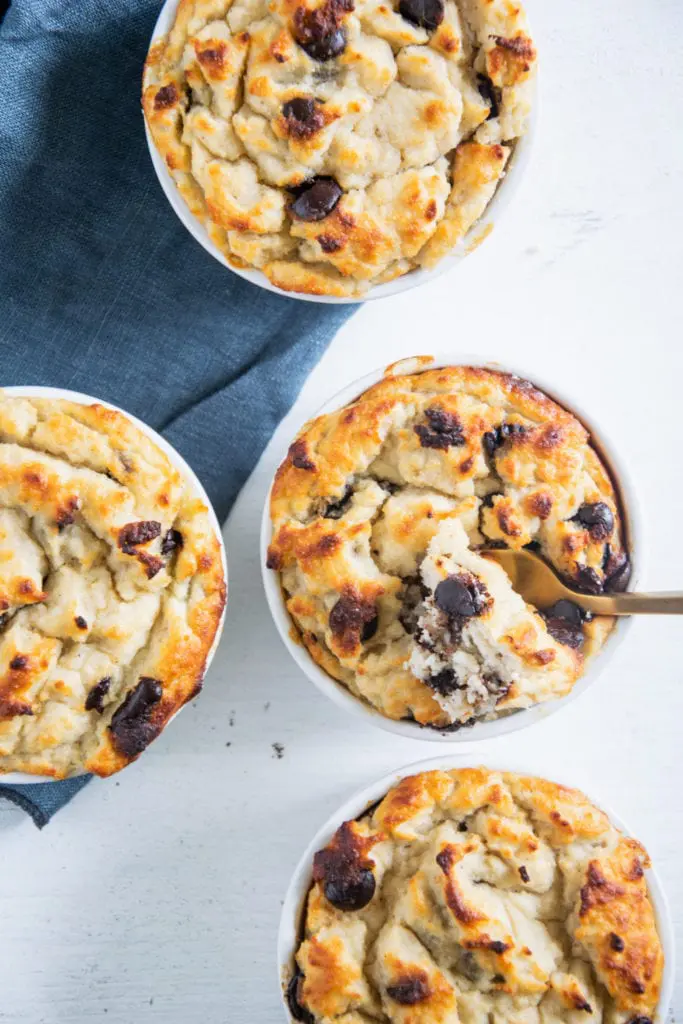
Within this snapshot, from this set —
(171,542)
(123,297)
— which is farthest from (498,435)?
(123,297)

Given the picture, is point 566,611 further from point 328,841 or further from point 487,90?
point 487,90

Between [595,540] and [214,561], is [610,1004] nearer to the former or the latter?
[595,540]

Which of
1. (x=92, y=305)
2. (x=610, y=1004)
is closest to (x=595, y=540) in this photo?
(x=610, y=1004)

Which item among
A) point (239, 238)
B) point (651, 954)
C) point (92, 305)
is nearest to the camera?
point (651, 954)

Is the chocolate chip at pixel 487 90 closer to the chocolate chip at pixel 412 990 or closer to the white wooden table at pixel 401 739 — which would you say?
the white wooden table at pixel 401 739

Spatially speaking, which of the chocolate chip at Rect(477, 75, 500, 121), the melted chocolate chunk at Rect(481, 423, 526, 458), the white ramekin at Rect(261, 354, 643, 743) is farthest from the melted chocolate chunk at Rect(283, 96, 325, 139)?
the melted chocolate chunk at Rect(481, 423, 526, 458)

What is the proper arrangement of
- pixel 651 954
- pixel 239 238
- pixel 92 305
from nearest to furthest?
pixel 651 954 → pixel 239 238 → pixel 92 305

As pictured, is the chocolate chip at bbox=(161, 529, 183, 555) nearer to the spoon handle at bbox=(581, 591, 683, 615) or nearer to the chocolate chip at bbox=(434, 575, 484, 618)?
the chocolate chip at bbox=(434, 575, 484, 618)
